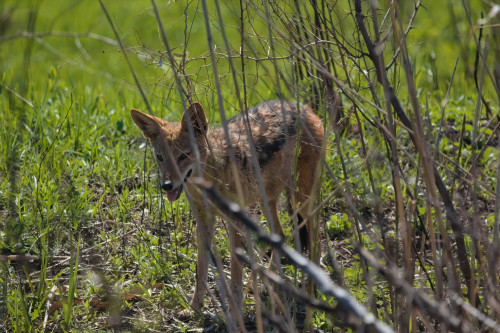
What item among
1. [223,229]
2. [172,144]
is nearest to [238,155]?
[172,144]

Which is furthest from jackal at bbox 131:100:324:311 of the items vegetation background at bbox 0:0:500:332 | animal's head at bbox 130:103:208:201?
vegetation background at bbox 0:0:500:332

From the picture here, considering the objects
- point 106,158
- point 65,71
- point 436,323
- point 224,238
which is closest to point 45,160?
point 106,158

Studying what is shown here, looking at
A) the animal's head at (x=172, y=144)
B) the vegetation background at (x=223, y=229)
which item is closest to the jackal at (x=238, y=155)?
the animal's head at (x=172, y=144)

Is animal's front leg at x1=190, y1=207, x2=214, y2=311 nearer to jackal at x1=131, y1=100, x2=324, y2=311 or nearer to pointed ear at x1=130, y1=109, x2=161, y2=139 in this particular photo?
jackal at x1=131, y1=100, x2=324, y2=311

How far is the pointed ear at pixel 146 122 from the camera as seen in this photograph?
5.20m

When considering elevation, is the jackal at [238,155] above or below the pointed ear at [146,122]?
below

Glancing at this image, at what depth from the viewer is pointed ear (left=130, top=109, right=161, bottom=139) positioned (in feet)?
17.1

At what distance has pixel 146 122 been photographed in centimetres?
528

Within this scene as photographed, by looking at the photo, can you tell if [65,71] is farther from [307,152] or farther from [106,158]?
[307,152]

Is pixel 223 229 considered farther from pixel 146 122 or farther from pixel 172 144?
pixel 146 122

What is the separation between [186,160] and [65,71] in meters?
6.97

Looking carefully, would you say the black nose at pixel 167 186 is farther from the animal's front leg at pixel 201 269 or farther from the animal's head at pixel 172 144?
the animal's front leg at pixel 201 269

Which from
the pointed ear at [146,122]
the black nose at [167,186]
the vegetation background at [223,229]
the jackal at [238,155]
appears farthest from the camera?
the pointed ear at [146,122]

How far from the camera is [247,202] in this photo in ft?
17.1
